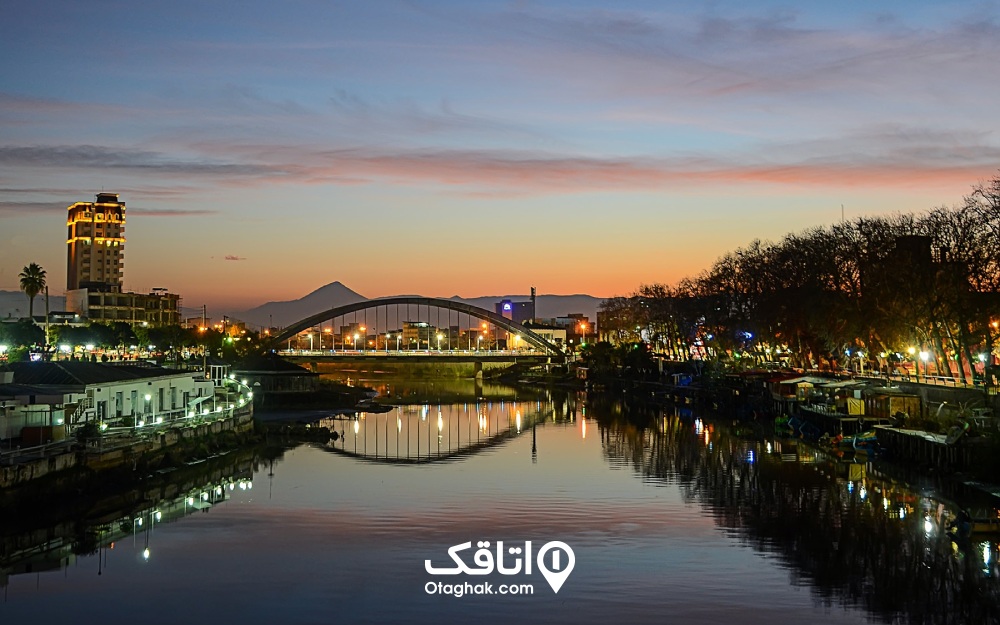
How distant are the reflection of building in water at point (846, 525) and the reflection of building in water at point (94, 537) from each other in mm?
19110

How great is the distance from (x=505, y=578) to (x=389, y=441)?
4173 centimetres

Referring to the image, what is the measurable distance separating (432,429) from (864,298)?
3200 cm

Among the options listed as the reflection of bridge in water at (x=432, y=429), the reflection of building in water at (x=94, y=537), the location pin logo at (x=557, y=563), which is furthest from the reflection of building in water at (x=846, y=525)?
the reflection of building in water at (x=94, y=537)

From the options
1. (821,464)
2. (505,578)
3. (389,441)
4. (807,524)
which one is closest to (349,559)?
(505,578)

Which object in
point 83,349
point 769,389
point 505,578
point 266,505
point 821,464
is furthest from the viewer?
point 83,349

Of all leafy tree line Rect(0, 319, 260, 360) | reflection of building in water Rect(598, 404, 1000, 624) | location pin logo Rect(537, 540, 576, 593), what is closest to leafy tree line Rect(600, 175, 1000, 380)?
reflection of building in water Rect(598, 404, 1000, 624)

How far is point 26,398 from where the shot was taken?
45.2 metres

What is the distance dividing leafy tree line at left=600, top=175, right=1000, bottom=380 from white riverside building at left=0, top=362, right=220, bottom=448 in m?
41.9

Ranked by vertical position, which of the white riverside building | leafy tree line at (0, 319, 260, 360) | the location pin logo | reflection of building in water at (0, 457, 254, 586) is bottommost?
the location pin logo

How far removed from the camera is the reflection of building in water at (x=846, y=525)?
28.8m

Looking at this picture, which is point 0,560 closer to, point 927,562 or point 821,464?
point 927,562

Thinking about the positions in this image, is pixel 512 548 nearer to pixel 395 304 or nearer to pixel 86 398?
pixel 86 398

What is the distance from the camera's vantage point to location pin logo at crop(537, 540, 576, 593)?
30469mm

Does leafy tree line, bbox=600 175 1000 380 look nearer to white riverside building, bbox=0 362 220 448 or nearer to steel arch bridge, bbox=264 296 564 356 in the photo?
white riverside building, bbox=0 362 220 448
